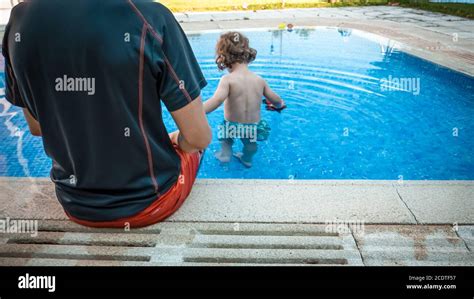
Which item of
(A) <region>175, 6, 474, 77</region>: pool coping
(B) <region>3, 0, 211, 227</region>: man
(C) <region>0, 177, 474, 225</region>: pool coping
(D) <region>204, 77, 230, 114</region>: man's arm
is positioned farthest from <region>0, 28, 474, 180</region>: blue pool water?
(B) <region>3, 0, 211, 227</region>: man

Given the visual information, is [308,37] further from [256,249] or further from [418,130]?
[256,249]

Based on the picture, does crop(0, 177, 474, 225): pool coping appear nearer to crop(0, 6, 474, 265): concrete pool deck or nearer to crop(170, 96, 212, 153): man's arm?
crop(0, 6, 474, 265): concrete pool deck

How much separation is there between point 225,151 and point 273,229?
2412 millimetres

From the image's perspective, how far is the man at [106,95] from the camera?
1582 mm

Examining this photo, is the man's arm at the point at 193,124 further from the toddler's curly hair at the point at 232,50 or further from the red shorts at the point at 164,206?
the toddler's curly hair at the point at 232,50

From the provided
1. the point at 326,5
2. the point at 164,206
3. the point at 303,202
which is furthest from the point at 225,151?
the point at 326,5

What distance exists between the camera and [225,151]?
4.62 m

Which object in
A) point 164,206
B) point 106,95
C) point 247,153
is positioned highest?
point 106,95

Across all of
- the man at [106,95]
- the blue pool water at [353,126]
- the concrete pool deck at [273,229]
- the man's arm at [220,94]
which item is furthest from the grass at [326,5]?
the man at [106,95]

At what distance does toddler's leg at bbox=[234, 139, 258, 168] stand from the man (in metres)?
2.36

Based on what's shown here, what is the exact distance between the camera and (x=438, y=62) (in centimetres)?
708

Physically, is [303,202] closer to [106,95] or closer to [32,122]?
[106,95]

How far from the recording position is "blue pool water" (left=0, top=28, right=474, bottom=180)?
15.4 ft
